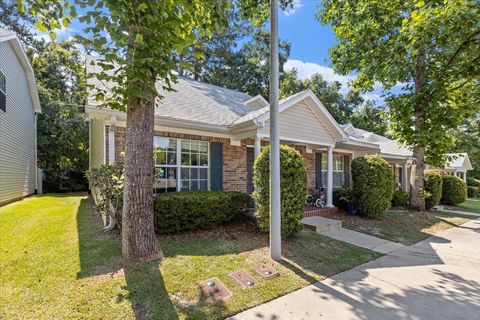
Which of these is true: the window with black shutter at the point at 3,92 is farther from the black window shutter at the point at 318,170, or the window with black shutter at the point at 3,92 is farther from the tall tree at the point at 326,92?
the tall tree at the point at 326,92

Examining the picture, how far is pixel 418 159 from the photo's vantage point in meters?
11.2

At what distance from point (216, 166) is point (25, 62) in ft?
41.1

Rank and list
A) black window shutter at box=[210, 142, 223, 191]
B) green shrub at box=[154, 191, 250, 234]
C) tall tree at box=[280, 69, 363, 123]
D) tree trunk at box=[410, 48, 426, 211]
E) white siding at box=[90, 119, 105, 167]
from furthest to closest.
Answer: tall tree at box=[280, 69, 363, 123]
tree trunk at box=[410, 48, 426, 211]
black window shutter at box=[210, 142, 223, 191]
white siding at box=[90, 119, 105, 167]
green shrub at box=[154, 191, 250, 234]

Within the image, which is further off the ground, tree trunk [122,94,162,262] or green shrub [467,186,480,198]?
tree trunk [122,94,162,262]

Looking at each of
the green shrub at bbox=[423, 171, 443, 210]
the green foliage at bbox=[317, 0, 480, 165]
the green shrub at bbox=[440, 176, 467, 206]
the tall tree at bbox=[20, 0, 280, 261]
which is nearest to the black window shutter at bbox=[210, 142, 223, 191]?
the tall tree at bbox=[20, 0, 280, 261]

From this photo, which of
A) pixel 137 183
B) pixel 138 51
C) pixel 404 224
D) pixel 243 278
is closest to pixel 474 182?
pixel 404 224

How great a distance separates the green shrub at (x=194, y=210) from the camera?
6273 millimetres

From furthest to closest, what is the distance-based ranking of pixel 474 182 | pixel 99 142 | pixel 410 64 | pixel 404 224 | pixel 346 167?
1. pixel 474 182
2. pixel 346 167
3. pixel 410 64
4. pixel 99 142
5. pixel 404 224

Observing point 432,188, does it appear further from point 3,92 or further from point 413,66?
point 3,92

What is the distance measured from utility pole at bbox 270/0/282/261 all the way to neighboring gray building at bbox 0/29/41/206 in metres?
11.2

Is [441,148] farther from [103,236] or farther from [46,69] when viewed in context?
[46,69]

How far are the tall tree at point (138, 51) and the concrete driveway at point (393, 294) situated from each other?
8.18ft

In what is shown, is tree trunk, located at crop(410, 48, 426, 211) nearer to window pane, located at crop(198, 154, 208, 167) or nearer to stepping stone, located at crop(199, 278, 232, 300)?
window pane, located at crop(198, 154, 208, 167)

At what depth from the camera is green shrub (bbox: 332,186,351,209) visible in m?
10.1
